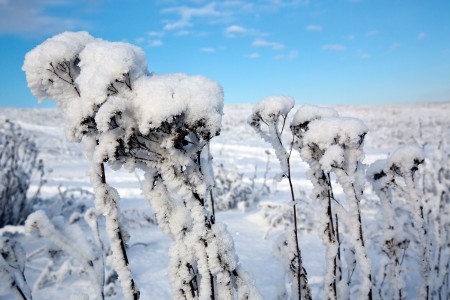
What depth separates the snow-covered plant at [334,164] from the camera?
1229mm

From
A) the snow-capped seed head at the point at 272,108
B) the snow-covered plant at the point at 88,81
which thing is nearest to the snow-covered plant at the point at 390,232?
the snow-capped seed head at the point at 272,108

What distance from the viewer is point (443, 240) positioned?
7.59ft

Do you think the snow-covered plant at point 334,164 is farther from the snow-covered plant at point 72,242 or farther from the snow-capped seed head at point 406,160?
the snow-covered plant at point 72,242

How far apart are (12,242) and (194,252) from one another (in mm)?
841

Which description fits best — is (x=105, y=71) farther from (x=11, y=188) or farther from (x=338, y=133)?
(x=11, y=188)

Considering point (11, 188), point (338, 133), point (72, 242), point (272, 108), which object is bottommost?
point (11, 188)

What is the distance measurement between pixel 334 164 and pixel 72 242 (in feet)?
3.66

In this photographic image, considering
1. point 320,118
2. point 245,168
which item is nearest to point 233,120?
point 245,168

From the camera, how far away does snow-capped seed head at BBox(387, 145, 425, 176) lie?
1494 millimetres

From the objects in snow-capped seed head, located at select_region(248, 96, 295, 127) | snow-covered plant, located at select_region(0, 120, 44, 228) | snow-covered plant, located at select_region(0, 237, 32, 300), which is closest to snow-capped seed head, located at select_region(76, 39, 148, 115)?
snow-capped seed head, located at select_region(248, 96, 295, 127)

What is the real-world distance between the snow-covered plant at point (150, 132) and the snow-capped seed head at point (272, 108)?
33 centimetres

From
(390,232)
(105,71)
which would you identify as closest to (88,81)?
(105,71)

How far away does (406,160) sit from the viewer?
151cm

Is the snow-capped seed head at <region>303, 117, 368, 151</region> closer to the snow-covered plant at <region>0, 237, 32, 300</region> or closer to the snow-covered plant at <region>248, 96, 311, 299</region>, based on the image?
the snow-covered plant at <region>248, 96, 311, 299</region>
